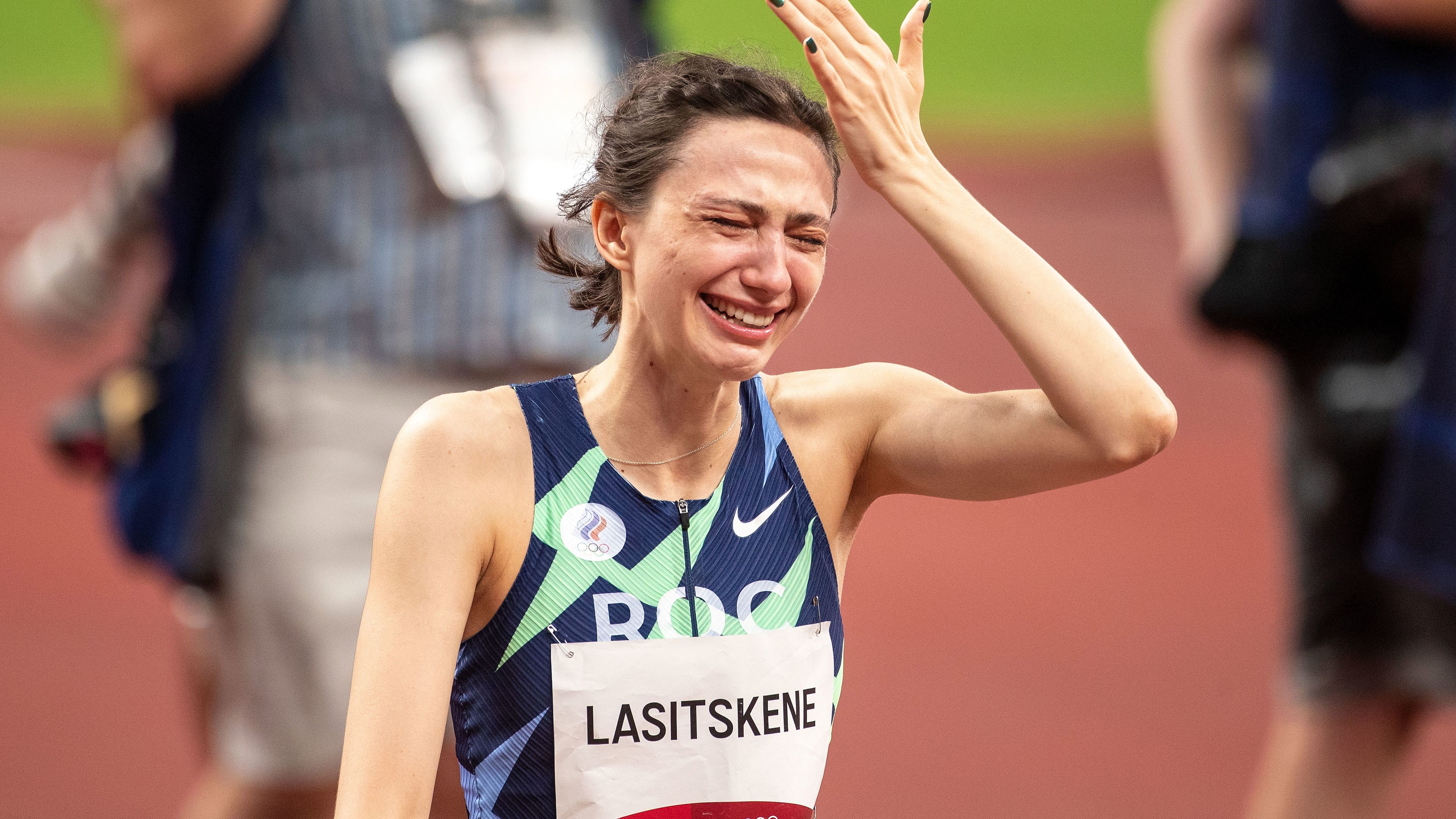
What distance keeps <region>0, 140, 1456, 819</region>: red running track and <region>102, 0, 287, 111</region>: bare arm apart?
117cm

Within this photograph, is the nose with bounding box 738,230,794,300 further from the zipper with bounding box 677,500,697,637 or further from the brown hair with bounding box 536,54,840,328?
the zipper with bounding box 677,500,697,637

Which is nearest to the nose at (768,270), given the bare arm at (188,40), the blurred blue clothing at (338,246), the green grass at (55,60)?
the blurred blue clothing at (338,246)

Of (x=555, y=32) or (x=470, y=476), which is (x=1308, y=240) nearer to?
(x=555, y=32)

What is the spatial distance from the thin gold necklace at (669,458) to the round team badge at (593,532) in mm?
67

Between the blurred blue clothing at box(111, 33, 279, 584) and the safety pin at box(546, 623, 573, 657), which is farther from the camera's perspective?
the blurred blue clothing at box(111, 33, 279, 584)

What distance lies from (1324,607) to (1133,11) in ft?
47.8

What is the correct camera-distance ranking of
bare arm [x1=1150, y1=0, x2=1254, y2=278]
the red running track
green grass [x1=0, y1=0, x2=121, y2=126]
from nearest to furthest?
bare arm [x1=1150, y1=0, x2=1254, y2=278] < the red running track < green grass [x1=0, y1=0, x2=121, y2=126]

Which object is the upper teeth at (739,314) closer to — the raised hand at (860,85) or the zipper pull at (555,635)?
the raised hand at (860,85)

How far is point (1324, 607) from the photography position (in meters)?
3.36

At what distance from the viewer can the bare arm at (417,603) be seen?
68.5 inches

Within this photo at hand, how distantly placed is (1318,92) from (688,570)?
2.02 m

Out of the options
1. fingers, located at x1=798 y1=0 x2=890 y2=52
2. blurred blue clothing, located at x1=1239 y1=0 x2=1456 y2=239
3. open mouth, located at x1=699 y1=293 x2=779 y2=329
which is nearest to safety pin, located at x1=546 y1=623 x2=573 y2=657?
open mouth, located at x1=699 y1=293 x2=779 y2=329

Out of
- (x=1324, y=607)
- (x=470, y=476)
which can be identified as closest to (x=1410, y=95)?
(x=1324, y=607)

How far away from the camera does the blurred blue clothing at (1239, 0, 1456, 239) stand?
10.5 feet
